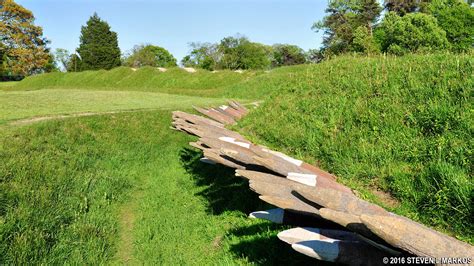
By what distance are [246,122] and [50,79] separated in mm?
41203

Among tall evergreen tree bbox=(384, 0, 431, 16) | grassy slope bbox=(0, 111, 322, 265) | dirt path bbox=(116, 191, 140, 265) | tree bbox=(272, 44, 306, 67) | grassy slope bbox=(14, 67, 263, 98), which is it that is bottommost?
dirt path bbox=(116, 191, 140, 265)

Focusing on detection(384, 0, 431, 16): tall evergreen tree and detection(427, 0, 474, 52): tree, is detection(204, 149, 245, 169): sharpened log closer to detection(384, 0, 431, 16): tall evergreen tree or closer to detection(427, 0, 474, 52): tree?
detection(427, 0, 474, 52): tree

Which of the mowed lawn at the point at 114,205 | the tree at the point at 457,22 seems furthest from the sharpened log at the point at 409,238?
the tree at the point at 457,22

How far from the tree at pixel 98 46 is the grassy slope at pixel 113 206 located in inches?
2523

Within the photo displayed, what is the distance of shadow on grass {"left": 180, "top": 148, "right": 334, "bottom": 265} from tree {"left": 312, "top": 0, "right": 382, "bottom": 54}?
5018 centimetres

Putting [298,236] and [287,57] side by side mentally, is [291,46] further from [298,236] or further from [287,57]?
[298,236]

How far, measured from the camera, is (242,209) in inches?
213

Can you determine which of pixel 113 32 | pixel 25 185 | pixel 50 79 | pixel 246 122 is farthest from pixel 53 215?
pixel 113 32

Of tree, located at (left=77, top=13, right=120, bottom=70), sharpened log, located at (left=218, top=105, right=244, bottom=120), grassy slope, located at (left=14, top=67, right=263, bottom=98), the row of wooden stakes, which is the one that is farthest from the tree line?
the row of wooden stakes

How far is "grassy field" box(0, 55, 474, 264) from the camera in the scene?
11.8 feet

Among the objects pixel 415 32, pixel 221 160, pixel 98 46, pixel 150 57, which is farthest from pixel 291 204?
pixel 150 57

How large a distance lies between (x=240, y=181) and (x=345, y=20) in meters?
60.6

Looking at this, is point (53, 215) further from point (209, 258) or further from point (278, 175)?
point (278, 175)

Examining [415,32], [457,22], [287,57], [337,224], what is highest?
[287,57]
